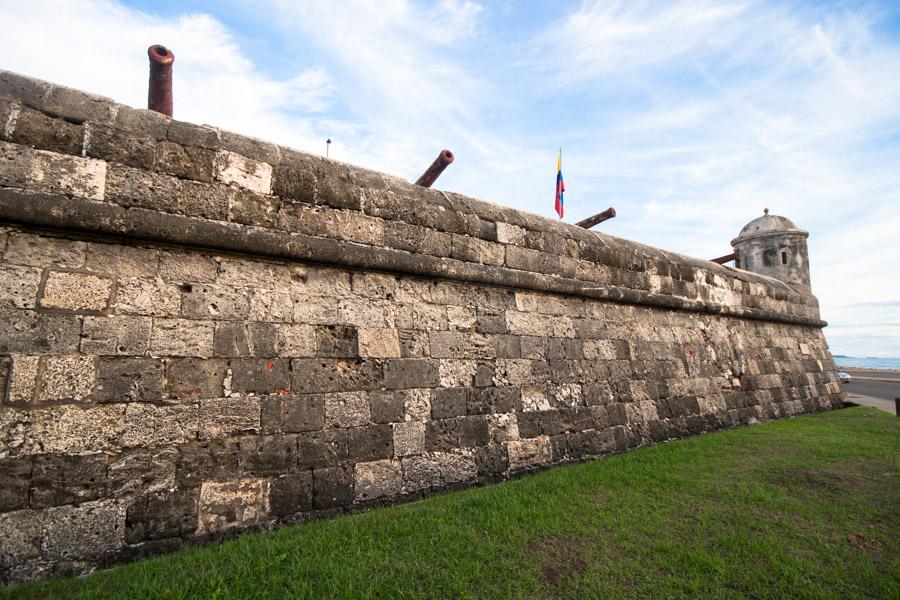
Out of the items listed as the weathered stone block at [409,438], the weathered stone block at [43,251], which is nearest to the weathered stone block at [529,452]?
the weathered stone block at [409,438]

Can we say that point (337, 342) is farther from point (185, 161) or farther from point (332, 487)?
point (185, 161)

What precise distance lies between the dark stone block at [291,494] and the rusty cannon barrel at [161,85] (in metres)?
2.95

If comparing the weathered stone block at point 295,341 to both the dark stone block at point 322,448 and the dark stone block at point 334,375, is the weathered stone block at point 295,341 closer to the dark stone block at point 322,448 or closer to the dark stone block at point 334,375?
the dark stone block at point 334,375

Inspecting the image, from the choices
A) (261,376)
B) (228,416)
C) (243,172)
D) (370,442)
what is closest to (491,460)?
(370,442)

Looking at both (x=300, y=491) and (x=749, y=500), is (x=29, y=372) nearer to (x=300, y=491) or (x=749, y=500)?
(x=300, y=491)

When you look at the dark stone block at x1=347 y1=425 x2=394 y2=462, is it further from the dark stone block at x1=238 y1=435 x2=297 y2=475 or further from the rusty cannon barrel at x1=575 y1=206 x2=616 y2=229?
the rusty cannon barrel at x1=575 y1=206 x2=616 y2=229

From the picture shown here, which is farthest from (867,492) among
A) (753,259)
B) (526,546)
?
(753,259)

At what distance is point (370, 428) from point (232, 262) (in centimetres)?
170

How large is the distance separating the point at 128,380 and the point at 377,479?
1902 millimetres

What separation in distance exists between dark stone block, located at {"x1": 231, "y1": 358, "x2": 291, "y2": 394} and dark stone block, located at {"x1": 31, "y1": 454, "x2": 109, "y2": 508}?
88cm

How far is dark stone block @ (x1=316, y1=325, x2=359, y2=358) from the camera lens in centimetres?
380

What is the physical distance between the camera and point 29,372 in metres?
2.78

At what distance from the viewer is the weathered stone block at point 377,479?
12.0 feet

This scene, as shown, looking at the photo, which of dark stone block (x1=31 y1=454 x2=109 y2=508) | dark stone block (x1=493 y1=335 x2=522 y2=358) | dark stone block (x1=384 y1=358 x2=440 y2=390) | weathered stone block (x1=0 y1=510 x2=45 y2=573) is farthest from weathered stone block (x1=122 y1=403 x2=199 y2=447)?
dark stone block (x1=493 y1=335 x2=522 y2=358)
